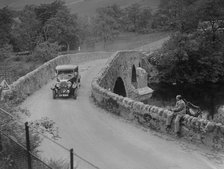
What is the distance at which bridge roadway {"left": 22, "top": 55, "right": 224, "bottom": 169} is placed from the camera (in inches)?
542

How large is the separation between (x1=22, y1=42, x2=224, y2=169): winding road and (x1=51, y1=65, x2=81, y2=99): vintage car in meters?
2.18

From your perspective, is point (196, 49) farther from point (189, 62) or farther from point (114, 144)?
point (114, 144)

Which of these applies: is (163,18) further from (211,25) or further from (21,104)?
(21,104)

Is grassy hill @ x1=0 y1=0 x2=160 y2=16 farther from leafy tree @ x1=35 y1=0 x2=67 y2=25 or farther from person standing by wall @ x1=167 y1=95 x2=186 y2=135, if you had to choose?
person standing by wall @ x1=167 y1=95 x2=186 y2=135

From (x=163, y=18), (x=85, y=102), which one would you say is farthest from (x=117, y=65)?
(x=163, y=18)

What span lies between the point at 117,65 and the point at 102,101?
55.1ft

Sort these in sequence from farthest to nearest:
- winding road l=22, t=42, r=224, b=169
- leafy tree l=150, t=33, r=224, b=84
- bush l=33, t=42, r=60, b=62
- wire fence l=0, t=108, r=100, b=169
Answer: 1. leafy tree l=150, t=33, r=224, b=84
2. bush l=33, t=42, r=60, b=62
3. winding road l=22, t=42, r=224, b=169
4. wire fence l=0, t=108, r=100, b=169

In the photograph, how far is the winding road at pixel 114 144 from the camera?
45.2 feet

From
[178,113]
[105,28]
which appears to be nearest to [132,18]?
[105,28]

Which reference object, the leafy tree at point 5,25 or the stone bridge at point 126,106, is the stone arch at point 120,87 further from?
A: the leafy tree at point 5,25

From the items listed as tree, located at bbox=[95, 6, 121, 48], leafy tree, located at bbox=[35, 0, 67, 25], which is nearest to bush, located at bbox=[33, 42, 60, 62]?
leafy tree, located at bbox=[35, 0, 67, 25]

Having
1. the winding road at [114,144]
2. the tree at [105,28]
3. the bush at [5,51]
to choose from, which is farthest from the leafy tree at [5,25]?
the winding road at [114,144]

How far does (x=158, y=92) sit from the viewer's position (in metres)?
53.7

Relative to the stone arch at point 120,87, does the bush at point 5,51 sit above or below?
above
